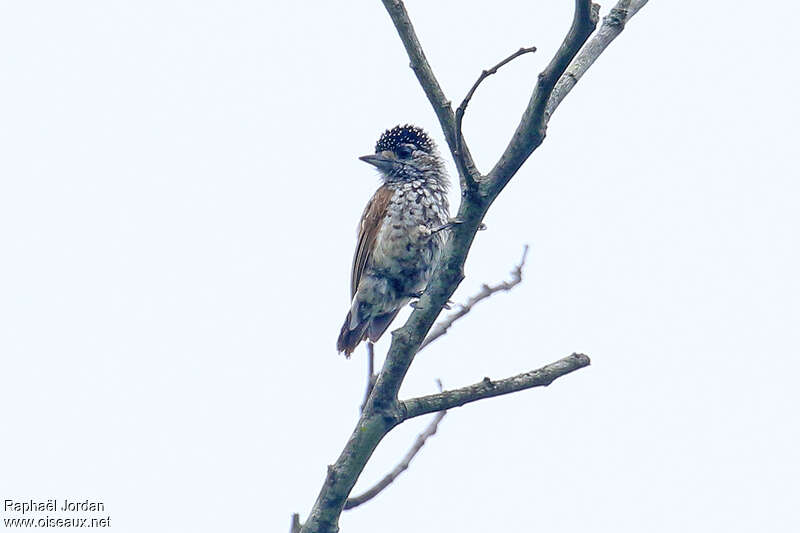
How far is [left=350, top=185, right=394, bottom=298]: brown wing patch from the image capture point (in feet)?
21.2

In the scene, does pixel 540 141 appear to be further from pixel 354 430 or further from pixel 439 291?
pixel 354 430

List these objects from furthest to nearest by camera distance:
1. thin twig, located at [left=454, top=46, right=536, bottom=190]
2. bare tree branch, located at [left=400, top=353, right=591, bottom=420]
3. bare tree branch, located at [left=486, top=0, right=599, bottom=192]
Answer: bare tree branch, located at [left=400, top=353, right=591, bottom=420] → thin twig, located at [left=454, top=46, right=536, bottom=190] → bare tree branch, located at [left=486, top=0, right=599, bottom=192]

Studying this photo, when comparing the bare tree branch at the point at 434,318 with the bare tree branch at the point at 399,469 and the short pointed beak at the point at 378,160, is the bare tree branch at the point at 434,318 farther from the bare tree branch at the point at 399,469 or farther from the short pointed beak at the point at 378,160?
the short pointed beak at the point at 378,160

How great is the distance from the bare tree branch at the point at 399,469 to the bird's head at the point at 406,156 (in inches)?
117

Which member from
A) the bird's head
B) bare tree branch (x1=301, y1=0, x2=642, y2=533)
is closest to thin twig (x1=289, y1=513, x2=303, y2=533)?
bare tree branch (x1=301, y1=0, x2=642, y2=533)

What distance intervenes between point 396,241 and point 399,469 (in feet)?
8.77

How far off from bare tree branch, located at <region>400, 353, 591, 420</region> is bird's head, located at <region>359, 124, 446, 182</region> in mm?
3163

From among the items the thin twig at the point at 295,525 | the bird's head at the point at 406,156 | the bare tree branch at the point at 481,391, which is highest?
the bird's head at the point at 406,156

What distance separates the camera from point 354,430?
11.8ft

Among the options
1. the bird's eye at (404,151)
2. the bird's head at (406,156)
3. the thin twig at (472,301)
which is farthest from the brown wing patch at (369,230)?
the thin twig at (472,301)

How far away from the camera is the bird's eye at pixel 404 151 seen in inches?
271

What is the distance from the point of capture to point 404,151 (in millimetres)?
6898

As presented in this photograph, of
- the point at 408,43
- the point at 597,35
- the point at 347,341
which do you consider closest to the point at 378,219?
the point at 347,341

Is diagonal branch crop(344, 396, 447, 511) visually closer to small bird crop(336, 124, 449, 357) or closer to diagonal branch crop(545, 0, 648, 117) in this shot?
diagonal branch crop(545, 0, 648, 117)
